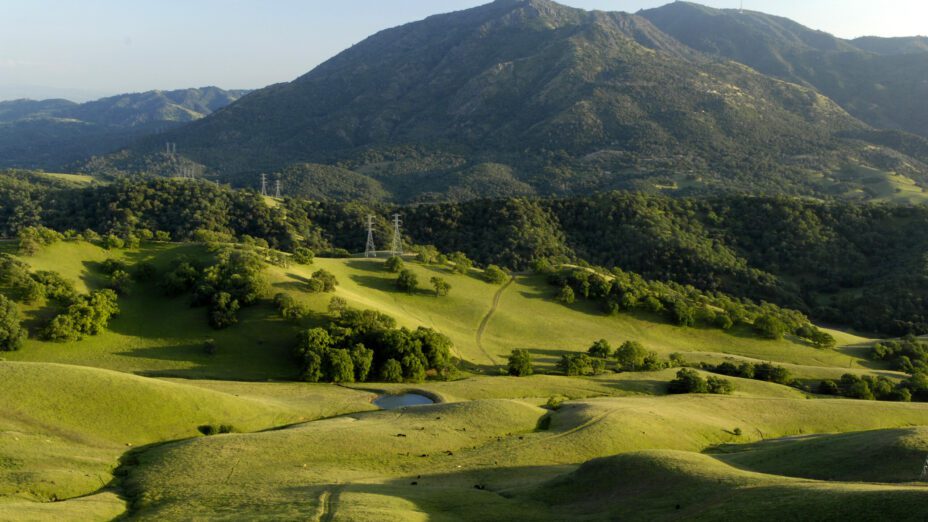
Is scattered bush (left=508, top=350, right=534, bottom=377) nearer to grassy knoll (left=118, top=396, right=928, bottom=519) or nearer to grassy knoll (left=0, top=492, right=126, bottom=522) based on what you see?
grassy knoll (left=118, top=396, right=928, bottom=519)

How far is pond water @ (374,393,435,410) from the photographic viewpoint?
218 ft

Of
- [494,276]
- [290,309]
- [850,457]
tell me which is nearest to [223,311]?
[290,309]

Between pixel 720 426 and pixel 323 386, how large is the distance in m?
41.4

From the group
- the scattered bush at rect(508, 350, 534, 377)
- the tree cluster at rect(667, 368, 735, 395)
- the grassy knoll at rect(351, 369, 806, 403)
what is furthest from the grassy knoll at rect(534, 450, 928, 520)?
the scattered bush at rect(508, 350, 534, 377)

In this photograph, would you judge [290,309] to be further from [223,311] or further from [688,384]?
[688,384]

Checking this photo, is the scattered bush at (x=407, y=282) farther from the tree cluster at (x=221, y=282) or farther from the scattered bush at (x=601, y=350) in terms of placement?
the scattered bush at (x=601, y=350)

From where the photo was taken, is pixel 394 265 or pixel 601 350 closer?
pixel 601 350

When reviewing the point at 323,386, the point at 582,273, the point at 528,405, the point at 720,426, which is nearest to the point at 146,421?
the point at 323,386

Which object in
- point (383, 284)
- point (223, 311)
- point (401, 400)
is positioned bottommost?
point (401, 400)

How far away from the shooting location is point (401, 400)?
6850cm

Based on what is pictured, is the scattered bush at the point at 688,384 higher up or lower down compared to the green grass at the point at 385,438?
lower down

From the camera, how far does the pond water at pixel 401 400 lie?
66562 mm

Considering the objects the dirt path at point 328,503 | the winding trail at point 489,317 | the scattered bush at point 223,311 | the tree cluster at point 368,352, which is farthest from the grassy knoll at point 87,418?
the winding trail at point 489,317

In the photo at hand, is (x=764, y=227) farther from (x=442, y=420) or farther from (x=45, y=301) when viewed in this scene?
(x=45, y=301)
